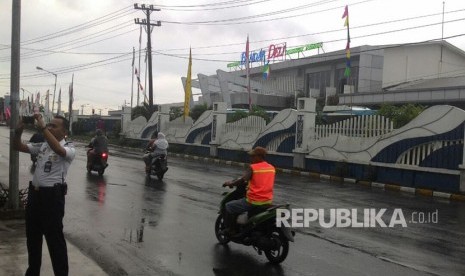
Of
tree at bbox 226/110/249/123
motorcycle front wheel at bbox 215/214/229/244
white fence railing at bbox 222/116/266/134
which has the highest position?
tree at bbox 226/110/249/123

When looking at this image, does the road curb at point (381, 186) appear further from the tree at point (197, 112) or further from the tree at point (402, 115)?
the tree at point (197, 112)

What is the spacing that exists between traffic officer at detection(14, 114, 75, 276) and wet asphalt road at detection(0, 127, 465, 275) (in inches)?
46.3

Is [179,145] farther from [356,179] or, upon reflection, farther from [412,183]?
[412,183]

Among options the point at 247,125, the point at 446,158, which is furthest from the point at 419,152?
the point at 247,125

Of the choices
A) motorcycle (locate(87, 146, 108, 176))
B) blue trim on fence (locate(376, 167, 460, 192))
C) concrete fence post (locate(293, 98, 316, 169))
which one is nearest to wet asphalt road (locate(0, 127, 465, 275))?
blue trim on fence (locate(376, 167, 460, 192))

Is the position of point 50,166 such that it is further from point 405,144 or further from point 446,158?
point 405,144

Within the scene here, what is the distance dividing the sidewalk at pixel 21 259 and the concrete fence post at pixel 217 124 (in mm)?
A: 22109

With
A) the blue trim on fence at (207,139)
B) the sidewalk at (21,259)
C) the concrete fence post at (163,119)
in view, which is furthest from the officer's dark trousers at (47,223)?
the concrete fence post at (163,119)

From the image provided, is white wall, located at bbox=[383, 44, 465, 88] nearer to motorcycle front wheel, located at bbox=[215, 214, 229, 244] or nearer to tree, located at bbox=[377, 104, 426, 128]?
tree, located at bbox=[377, 104, 426, 128]

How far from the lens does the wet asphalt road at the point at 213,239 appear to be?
630 cm

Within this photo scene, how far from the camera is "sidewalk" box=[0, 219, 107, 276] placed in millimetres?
5496

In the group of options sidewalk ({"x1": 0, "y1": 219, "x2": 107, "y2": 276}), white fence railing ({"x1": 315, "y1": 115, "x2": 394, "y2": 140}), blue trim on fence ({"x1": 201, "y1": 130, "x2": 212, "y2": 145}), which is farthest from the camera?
blue trim on fence ({"x1": 201, "y1": 130, "x2": 212, "y2": 145})

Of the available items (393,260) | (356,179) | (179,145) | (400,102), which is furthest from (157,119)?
(393,260)

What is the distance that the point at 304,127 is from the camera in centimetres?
2219
